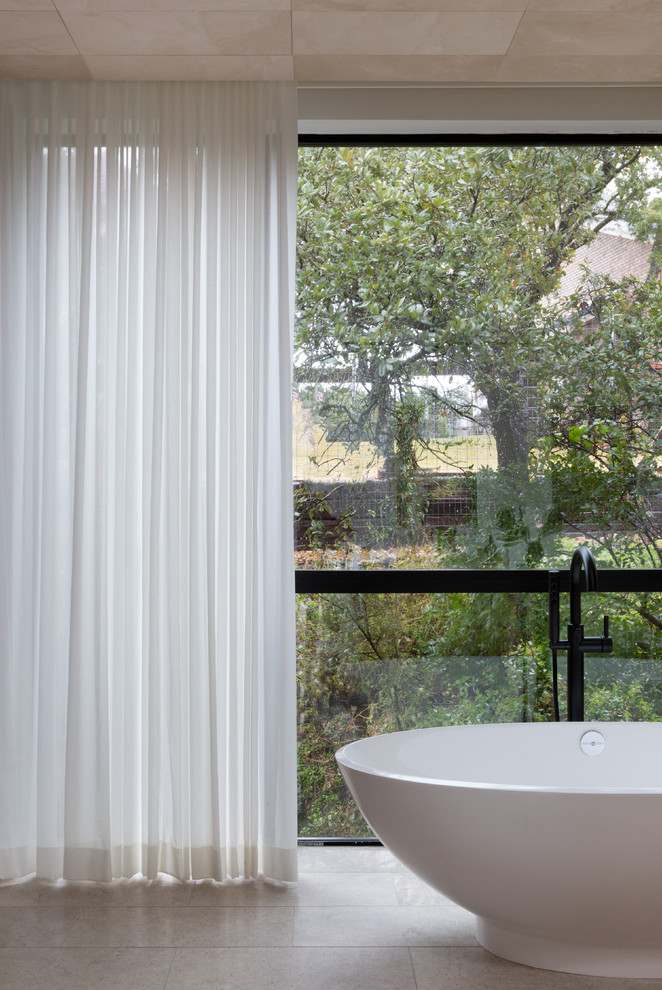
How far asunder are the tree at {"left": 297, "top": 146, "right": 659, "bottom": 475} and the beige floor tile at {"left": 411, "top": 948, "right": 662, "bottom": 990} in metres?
1.50

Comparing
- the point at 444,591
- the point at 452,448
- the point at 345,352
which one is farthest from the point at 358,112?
the point at 444,591

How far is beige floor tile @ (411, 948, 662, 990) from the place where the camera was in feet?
6.35

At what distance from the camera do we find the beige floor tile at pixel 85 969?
1979 mm

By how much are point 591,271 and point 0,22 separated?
1984 mm

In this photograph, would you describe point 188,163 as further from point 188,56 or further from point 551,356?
point 551,356

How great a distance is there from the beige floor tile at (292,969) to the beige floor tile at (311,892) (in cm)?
26

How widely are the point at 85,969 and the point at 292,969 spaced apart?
1.72 ft

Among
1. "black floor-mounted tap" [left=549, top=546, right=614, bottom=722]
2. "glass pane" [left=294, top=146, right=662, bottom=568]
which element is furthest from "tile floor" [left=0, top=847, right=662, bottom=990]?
"glass pane" [left=294, top=146, right=662, bottom=568]

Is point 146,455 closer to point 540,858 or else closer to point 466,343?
point 466,343

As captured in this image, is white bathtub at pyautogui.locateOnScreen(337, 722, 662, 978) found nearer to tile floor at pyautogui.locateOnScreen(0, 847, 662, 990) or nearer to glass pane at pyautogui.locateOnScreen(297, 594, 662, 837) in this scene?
tile floor at pyautogui.locateOnScreen(0, 847, 662, 990)

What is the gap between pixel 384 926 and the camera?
2.23 metres

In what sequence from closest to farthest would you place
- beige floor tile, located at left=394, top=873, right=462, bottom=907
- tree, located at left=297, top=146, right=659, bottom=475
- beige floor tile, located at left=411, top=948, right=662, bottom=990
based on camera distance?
beige floor tile, located at left=411, top=948, right=662, bottom=990, beige floor tile, located at left=394, top=873, right=462, bottom=907, tree, located at left=297, top=146, right=659, bottom=475

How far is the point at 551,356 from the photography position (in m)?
2.82

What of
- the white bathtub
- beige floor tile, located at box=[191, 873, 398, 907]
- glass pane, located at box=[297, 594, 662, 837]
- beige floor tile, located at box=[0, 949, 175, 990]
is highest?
glass pane, located at box=[297, 594, 662, 837]
